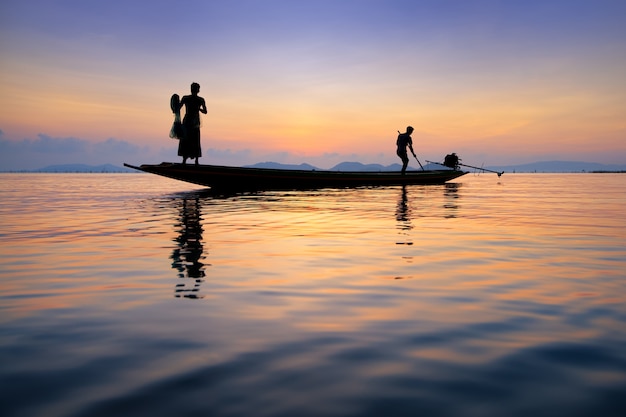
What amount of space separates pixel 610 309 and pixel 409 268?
212cm

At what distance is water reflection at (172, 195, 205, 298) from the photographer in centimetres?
462

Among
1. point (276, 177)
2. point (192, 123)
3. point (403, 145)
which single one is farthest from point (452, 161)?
point (192, 123)

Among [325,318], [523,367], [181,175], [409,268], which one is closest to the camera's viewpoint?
[523,367]

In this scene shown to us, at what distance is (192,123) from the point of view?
64.1 feet

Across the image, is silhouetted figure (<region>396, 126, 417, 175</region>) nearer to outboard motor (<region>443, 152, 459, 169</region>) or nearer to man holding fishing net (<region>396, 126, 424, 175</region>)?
man holding fishing net (<region>396, 126, 424, 175</region>)

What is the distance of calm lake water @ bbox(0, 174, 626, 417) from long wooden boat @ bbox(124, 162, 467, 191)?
43.7ft

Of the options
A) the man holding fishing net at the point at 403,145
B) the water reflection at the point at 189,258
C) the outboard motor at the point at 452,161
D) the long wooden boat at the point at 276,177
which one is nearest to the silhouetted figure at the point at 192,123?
the long wooden boat at the point at 276,177

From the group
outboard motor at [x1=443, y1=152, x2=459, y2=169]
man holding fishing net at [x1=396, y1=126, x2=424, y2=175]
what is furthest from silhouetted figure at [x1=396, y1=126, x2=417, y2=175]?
outboard motor at [x1=443, y1=152, x2=459, y2=169]

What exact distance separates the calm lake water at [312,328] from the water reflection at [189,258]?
0.12 feet

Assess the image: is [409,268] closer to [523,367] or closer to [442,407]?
[523,367]

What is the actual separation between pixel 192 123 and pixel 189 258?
47.1 feet

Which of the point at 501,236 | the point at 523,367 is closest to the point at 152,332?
the point at 523,367

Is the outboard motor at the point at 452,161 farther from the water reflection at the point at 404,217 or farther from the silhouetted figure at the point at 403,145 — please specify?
the water reflection at the point at 404,217

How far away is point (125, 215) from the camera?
12086 millimetres
